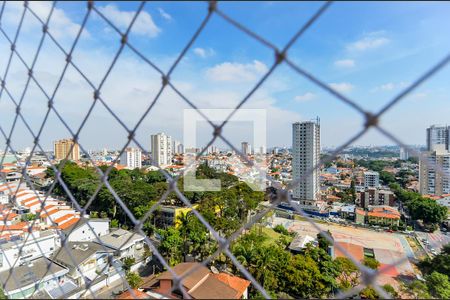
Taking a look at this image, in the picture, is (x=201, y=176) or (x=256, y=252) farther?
(x=201, y=176)

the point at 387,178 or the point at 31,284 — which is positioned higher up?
the point at 31,284

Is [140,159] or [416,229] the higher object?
[140,159]

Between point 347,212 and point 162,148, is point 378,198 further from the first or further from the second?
point 162,148

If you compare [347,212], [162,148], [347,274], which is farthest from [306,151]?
[162,148]

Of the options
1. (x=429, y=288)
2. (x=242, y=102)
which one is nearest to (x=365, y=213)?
(x=429, y=288)

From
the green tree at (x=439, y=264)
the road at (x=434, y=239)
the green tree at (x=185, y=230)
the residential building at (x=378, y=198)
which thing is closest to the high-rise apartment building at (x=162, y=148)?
the green tree at (x=185, y=230)

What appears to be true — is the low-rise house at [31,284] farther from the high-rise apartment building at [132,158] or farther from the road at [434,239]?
the high-rise apartment building at [132,158]

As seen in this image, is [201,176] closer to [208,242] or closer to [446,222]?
[208,242]
